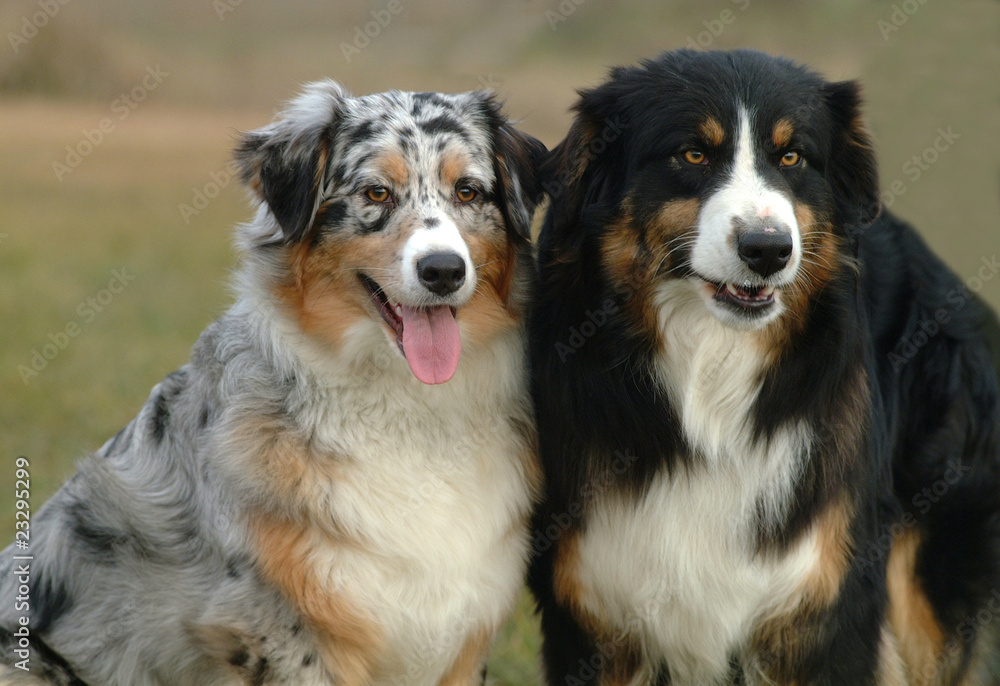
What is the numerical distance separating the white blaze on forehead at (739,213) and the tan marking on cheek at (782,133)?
0.07m

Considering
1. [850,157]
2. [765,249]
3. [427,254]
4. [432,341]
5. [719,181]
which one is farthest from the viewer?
[850,157]

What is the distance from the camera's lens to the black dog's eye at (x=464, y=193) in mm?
4137

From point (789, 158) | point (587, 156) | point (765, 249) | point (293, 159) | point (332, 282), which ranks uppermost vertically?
point (789, 158)

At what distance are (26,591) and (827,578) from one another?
3211 mm

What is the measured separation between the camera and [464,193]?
415 cm

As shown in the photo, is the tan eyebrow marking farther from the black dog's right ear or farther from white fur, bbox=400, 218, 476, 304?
the black dog's right ear

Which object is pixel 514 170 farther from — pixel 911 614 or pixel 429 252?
pixel 911 614

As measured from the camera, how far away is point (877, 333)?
4648mm

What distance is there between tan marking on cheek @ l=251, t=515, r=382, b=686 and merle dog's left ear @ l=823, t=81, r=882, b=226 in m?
2.42

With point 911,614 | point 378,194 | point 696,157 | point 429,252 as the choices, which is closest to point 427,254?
point 429,252

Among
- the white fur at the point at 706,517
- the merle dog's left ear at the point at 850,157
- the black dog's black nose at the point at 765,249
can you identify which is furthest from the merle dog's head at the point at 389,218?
the merle dog's left ear at the point at 850,157

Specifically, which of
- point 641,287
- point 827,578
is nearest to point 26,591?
point 641,287

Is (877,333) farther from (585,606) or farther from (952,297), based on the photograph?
(585,606)

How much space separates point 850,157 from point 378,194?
188 centimetres
